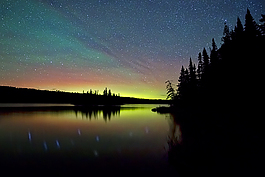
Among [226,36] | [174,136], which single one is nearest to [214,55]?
[226,36]

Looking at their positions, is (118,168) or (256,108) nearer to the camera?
→ (118,168)

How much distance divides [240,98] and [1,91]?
8683 inches

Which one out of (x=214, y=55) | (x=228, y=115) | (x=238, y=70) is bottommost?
(x=228, y=115)

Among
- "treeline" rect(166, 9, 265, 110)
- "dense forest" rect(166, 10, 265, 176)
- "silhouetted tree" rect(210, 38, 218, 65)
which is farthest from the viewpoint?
"silhouetted tree" rect(210, 38, 218, 65)

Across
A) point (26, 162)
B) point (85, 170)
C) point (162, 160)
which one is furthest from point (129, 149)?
point (26, 162)

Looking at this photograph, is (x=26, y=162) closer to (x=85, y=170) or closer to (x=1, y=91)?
(x=85, y=170)

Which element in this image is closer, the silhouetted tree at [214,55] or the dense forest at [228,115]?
the dense forest at [228,115]

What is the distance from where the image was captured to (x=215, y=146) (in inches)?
348

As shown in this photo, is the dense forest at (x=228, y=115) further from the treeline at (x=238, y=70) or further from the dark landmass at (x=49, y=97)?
the dark landmass at (x=49, y=97)

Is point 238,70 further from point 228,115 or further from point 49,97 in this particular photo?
point 49,97

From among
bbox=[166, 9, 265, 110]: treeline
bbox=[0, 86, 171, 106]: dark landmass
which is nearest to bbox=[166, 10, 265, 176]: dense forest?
bbox=[166, 9, 265, 110]: treeline

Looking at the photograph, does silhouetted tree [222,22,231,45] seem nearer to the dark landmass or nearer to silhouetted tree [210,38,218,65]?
silhouetted tree [210,38,218,65]

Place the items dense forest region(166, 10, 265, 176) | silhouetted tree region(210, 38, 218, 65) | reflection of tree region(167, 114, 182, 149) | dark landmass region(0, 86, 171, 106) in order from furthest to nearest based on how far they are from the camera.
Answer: dark landmass region(0, 86, 171, 106)
silhouetted tree region(210, 38, 218, 65)
reflection of tree region(167, 114, 182, 149)
dense forest region(166, 10, 265, 176)

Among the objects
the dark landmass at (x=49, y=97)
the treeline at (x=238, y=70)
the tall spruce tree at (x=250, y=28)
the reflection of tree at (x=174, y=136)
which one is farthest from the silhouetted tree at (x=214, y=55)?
the dark landmass at (x=49, y=97)
